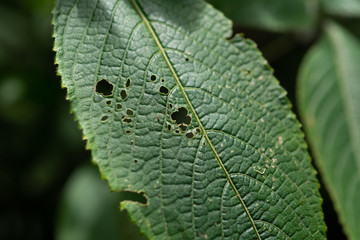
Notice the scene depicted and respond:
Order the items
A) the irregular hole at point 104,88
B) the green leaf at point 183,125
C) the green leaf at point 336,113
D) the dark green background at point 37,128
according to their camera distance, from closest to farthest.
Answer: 1. the green leaf at point 183,125
2. the irregular hole at point 104,88
3. the green leaf at point 336,113
4. the dark green background at point 37,128

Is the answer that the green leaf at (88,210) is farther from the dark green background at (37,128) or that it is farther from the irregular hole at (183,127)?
the irregular hole at (183,127)

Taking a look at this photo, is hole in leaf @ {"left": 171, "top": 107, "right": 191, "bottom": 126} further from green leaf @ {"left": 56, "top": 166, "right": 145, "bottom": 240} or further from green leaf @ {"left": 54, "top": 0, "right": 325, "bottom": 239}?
green leaf @ {"left": 56, "top": 166, "right": 145, "bottom": 240}

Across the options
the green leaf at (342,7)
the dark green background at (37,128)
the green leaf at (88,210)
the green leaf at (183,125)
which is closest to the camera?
the green leaf at (183,125)

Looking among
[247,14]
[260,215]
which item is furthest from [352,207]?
[247,14]

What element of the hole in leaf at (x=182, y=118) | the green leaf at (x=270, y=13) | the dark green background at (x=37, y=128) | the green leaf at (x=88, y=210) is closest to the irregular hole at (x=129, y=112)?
the hole in leaf at (x=182, y=118)

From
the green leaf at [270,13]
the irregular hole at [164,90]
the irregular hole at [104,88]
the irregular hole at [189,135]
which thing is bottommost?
the irregular hole at [189,135]

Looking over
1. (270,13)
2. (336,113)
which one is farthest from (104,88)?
(336,113)

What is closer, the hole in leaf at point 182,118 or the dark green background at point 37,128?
the hole in leaf at point 182,118

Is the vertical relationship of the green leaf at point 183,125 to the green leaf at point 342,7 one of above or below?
below

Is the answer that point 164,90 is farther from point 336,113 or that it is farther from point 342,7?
point 342,7

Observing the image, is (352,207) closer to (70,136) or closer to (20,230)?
(70,136)
